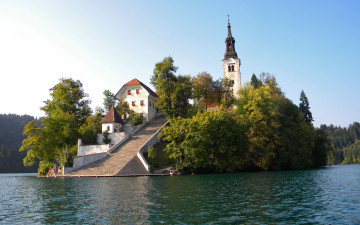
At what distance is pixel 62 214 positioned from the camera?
13.4 metres

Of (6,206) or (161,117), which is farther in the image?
(161,117)

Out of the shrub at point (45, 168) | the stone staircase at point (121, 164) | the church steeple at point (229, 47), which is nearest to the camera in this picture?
the stone staircase at point (121, 164)

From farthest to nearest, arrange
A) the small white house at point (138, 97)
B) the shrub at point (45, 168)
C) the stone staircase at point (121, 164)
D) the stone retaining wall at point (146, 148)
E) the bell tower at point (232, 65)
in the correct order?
the bell tower at point (232, 65), the small white house at point (138, 97), the shrub at point (45, 168), the stone retaining wall at point (146, 148), the stone staircase at point (121, 164)

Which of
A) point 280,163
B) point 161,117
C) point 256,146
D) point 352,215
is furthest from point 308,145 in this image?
point 352,215

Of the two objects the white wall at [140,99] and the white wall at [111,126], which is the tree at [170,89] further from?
the white wall at [111,126]

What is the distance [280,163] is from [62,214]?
45403 mm

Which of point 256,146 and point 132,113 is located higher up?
point 132,113

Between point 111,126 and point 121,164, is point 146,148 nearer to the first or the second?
point 121,164

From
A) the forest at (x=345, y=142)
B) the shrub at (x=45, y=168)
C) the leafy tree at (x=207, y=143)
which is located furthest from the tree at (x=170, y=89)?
the forest at (x=345, y=142)

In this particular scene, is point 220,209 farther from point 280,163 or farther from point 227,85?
point 227,85

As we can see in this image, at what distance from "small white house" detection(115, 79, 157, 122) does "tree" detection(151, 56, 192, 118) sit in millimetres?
6923

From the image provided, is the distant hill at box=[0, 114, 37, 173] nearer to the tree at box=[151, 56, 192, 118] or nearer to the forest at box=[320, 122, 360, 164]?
the tree at box=[151, 56, 192, 118]

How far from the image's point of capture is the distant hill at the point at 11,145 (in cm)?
13825

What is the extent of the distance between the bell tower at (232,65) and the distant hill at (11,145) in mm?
113074
